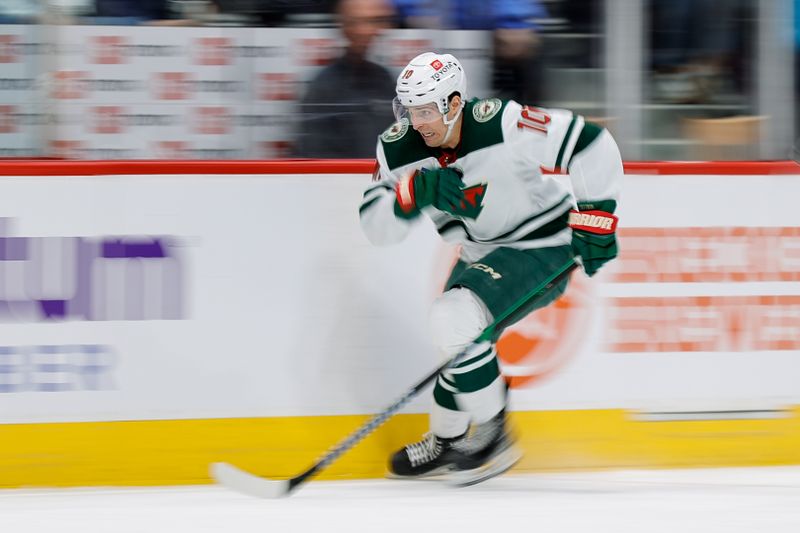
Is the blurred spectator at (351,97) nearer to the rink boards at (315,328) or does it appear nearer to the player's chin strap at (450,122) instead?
the rink boards at (315,328)

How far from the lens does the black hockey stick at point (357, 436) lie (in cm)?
337

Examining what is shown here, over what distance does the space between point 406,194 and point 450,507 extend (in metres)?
0.87

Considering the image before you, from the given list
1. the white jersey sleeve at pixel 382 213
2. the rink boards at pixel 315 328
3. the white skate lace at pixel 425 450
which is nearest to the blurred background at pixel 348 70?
the rink boards at pixel 315 328

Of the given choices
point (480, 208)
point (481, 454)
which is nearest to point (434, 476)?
point (481, 454)

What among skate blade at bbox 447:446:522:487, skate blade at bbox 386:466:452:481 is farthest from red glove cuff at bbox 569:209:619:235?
skate blade at bbox 386:466:452:481

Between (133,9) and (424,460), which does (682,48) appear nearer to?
(424,460)

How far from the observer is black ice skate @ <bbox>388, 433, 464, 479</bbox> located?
144 inches

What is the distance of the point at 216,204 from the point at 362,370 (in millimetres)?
678

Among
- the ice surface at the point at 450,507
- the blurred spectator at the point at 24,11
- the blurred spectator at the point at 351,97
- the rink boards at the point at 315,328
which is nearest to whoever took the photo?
the ice surface at the point at 450,507

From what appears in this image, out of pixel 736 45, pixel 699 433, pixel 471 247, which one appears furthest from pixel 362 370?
pixel 736 45

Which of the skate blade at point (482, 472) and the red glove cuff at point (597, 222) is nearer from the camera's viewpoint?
the red glove cuff at point (597, 222)

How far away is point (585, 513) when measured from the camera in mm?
3316

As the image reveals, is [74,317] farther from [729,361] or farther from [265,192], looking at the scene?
[729,361]

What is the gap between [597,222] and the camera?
11.2ft
